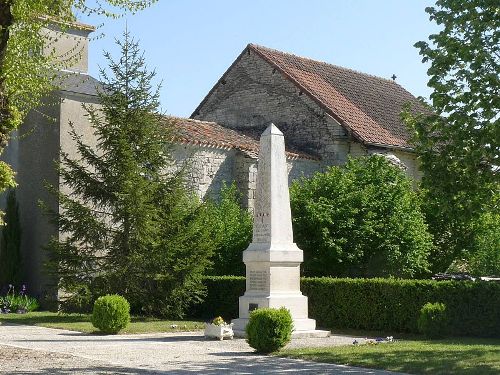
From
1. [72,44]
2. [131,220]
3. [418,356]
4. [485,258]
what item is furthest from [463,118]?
[485,258]

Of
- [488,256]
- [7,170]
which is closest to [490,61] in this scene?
[7,170]

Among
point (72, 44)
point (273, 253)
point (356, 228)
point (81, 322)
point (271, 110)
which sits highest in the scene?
point (72, 44)

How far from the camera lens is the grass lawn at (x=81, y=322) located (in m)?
18.6

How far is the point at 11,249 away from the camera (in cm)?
2412

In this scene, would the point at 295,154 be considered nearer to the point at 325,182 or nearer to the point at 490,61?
the point at 325,182

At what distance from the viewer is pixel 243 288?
21.9 metres

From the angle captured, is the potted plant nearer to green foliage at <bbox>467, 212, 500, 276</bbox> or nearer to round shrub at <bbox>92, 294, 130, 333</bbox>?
round shrub at <bbox>92, 294, 130, 333</bbox>

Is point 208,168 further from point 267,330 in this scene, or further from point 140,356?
point 140,356

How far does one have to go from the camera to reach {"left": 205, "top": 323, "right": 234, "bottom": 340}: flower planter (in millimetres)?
16359

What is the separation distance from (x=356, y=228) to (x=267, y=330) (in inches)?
394

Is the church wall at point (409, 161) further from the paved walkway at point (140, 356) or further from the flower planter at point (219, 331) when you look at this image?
the flower planter at point (219, 331)

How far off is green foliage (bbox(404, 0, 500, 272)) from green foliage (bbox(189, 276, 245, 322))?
9073mm

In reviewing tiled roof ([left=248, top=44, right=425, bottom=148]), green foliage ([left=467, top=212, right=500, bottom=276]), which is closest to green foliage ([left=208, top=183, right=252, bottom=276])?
tiled roof ([left=248, top=44, right=425, bottom=148])

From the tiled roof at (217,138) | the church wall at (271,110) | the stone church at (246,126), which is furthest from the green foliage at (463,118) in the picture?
the church wall at (271,110)
